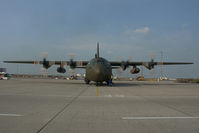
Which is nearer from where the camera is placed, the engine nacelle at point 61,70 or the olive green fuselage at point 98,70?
the olive green fuselage at point 98,70

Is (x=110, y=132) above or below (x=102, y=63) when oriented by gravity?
below

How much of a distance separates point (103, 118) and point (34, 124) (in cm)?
223

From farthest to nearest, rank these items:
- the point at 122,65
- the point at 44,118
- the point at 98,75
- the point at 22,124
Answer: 1. the point at 122,65
2. the point at 98,75
3. the point at 44,118
4. the point at 22,124

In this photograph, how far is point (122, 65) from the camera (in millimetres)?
31562

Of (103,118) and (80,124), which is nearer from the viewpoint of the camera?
(80,124)

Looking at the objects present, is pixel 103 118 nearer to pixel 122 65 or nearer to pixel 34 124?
pixel 34 124

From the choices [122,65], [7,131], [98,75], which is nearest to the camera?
[7,131]

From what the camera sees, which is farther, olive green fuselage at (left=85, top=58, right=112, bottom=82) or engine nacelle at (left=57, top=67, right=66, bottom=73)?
engine nacelle at (left=57, top=67, right=66, bottom=73)

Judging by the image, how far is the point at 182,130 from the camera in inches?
181

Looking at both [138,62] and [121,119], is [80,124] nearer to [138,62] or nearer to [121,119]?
[121,119]

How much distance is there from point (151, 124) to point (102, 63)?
17.5 metres

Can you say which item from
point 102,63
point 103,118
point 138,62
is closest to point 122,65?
point 138,62

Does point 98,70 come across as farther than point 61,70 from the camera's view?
No

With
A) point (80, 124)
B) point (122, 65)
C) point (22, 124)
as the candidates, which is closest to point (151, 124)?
point (80, 124)
